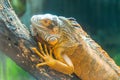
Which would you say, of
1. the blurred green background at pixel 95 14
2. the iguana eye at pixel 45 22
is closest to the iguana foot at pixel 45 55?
the iguana eye at pixel 45 22

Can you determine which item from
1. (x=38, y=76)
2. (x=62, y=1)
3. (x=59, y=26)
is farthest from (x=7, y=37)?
(x=62, y=1)

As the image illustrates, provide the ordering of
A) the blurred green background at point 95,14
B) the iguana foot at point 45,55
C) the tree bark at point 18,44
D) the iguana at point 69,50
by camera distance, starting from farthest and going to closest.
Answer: the blurred green background at point 95,14, the iguana at point 69,50, the iguana foot at point 45,55, the tree bark at point 18,44

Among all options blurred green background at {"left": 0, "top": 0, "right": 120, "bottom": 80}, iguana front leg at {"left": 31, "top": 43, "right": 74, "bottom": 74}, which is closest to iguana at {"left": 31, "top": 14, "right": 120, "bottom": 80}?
iguana front leg at {"left": 31, "top": 43, "right": 74, "bottom": 74}

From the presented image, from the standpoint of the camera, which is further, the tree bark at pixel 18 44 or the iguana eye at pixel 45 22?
the iguana eye at pixel 45 22

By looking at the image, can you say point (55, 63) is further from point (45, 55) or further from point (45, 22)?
point (45, 22)

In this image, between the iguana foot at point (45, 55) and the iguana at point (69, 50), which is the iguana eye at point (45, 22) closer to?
the iguana at point (69, 50)

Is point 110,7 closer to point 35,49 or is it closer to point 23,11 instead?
point 23,11

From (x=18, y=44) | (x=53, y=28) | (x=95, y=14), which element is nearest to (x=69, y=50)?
(x=53, y=28)

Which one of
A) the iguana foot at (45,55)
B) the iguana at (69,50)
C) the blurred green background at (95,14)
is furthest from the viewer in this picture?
the blurred green background at (95,14)

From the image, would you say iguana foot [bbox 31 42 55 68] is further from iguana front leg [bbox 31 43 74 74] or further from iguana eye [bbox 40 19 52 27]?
iguana eye [bbox 40 19 52 27]
